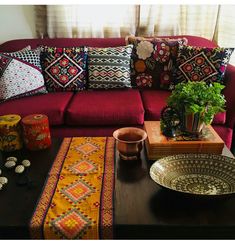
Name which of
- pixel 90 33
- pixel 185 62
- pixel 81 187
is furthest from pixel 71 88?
pixel 81 187

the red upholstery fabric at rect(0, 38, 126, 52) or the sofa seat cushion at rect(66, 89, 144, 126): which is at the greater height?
the red upholstery fabric at rect(0, 38, 126, 52)

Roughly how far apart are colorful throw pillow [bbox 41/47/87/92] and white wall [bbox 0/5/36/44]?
0.59 metres

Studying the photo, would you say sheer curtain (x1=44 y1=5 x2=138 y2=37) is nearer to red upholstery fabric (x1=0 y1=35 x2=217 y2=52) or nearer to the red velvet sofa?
red upholstery fabric (x1=0 y1=35 x2=217 y2=52)

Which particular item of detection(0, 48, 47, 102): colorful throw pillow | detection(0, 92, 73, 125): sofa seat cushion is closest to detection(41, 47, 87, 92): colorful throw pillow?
detection(0, 48, 47, 102): colorful throw pillow

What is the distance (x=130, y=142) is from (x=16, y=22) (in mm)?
2044

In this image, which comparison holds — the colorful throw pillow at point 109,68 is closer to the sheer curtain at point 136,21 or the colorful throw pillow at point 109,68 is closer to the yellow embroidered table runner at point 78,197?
the sheer curtain at point 136,21

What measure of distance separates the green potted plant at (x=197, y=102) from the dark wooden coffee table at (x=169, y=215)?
0.35 meters

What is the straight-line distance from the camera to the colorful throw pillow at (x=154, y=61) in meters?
2.25

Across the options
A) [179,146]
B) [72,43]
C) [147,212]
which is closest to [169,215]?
[147,212]

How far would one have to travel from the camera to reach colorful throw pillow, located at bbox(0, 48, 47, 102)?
202 cm

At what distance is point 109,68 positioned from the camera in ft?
7.25

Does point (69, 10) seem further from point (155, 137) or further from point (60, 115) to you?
point (155, 137)

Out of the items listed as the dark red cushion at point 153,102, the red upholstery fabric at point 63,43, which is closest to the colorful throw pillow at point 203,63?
the dark red cushion at point 153,102

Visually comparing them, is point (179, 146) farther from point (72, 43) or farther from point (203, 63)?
point (72, 43)
